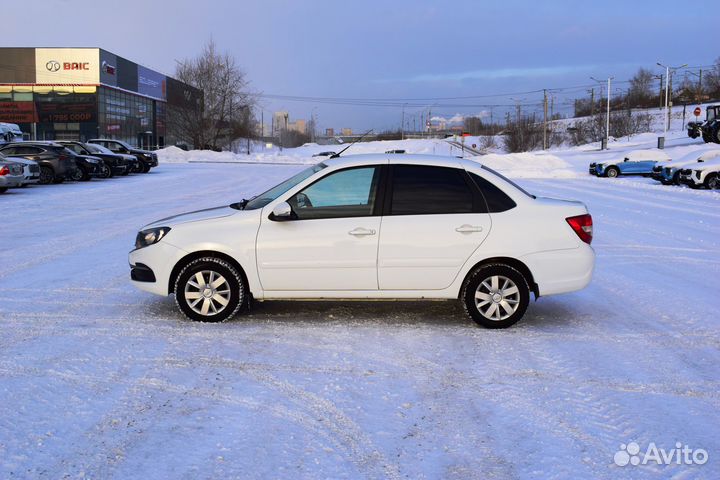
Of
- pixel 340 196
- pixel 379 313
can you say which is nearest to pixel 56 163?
pixel 379 313

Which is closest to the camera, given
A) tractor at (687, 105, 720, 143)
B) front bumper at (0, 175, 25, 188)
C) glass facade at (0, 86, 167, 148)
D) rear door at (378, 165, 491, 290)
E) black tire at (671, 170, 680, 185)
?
rear door at (378, 165, 491, 290)

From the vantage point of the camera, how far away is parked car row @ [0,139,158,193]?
23.4 metres

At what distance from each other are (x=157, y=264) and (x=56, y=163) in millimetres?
22613

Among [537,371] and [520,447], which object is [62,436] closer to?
[520,447]

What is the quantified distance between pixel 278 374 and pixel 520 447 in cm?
202

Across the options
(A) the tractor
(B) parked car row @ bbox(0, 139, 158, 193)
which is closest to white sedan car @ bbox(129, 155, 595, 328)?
(B) parked car row @ bbox(0, 139, 158, 193)

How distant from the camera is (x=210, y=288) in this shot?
696 centimetres

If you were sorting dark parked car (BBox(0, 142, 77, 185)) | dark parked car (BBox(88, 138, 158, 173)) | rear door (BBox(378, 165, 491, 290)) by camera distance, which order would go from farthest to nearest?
dark parked car (BBox(88, 138, 158, 173)), dark parked car (BBox(0, 142, 77, 185)), rear door (BBox(378, 165, 491, 290))

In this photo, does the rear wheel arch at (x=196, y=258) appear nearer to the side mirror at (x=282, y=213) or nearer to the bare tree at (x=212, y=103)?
the side mirror at (x=282, y=213)

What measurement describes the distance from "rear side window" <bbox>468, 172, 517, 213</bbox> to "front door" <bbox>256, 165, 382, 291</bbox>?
3.38ft

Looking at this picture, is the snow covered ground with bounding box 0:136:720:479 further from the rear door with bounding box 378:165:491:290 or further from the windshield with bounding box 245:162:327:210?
the windshield with bounding box 245:162:327:210

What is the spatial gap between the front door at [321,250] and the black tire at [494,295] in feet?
3.03

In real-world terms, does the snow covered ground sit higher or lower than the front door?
lower

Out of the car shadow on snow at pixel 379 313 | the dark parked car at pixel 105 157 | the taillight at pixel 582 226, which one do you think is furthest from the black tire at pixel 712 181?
the dark parked car at pixel 105 157
